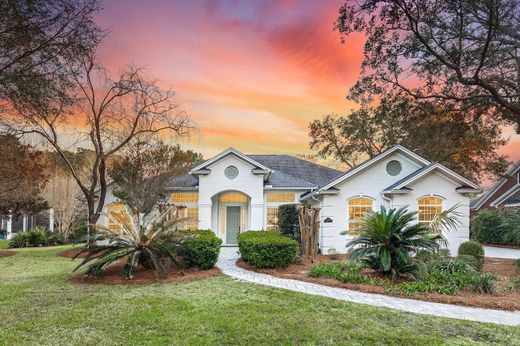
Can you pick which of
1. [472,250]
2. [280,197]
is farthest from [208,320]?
[280,197]

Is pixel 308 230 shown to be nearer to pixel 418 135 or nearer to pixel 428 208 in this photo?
pixel 428 208

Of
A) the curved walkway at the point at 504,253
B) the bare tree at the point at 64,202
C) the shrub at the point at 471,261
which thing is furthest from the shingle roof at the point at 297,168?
the bare tree at the point at 64,202

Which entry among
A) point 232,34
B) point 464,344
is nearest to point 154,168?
point 232,34

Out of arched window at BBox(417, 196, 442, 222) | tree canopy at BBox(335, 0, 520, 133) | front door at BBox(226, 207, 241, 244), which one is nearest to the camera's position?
tree canopy at BBox(335, 0, 520, 133)

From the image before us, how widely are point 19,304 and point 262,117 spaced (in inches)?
536

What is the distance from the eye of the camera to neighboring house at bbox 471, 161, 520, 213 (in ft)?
83.1

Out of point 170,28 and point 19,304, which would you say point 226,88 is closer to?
point 170,28

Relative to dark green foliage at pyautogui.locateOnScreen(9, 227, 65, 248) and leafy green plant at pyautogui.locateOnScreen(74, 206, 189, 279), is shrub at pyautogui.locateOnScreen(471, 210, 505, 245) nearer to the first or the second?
leafy green plant at pyautogui.locateOnScreen(74, 206, 189, 279)

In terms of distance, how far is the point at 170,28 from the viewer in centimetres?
1129

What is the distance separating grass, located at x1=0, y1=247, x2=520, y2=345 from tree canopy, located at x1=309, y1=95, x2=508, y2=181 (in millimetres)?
9135

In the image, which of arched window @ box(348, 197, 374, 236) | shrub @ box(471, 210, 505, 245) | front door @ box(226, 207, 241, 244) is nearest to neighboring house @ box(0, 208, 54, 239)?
front door @ box(226, 207, 241, 244)

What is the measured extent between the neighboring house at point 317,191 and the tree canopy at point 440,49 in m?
3.91

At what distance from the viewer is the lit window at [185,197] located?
2077 cm

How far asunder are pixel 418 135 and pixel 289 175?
8.52m
